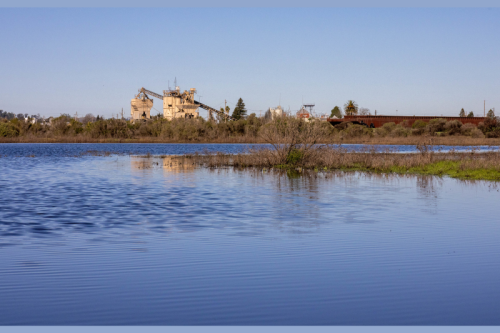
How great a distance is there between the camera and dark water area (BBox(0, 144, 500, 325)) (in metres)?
6.79

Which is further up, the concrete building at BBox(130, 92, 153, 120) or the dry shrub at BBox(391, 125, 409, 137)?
the concrete building at BBox(130, 92, 153, 120)

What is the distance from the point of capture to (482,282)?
8.20 meters

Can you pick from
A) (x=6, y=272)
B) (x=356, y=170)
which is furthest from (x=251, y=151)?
(x=6, y=272)

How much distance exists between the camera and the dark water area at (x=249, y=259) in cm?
679

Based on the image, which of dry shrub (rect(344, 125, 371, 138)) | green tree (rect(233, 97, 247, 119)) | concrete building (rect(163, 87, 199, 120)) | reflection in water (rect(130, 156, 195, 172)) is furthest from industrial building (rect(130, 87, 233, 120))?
reflection in water (rect(130, 156, 195, 172))

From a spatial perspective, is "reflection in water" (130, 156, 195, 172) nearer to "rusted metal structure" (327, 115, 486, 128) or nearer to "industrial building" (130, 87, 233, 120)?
"rusted metal structure" (327, 115, 486, 128)

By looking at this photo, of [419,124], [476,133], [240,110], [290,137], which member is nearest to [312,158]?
[290,137]

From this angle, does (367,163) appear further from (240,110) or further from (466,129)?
(240,110)

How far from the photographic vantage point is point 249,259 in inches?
378

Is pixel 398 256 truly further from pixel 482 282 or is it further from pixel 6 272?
pixel 6 272

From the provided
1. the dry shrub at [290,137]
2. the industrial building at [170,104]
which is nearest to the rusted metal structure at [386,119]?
the industrial building at [170,104]

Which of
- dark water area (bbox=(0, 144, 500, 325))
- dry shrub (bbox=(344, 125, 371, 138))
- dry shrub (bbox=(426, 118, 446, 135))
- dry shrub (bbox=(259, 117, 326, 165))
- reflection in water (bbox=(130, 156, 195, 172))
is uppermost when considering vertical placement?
dry shrub (bbox=(426, 118, 446, 135))

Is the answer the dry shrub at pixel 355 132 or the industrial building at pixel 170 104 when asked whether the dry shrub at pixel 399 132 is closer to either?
the dry shrub at pixel 355 132

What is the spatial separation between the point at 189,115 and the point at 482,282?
127 meters
